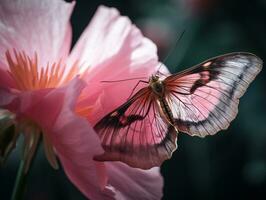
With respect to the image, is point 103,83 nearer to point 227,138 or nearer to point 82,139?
point 82,139

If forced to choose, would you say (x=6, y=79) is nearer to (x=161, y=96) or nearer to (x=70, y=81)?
(x=70, y=81)

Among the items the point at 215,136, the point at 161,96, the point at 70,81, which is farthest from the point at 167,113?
the point at 215,136

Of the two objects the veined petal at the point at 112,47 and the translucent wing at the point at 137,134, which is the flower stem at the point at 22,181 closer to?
the translucent wing at the point at 137,134

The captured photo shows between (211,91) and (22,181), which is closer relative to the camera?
(22,181)

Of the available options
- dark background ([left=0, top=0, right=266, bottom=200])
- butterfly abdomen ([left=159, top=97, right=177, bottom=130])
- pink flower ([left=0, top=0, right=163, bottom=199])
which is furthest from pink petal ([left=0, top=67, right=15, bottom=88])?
dark background ([left=0, top=0, right=266, bottom=200])

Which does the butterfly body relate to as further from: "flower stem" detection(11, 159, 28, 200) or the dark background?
the dark background

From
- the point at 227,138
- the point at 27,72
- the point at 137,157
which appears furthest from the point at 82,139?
the point at 227,138
